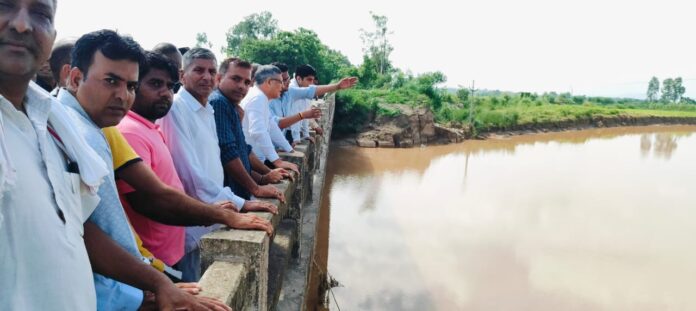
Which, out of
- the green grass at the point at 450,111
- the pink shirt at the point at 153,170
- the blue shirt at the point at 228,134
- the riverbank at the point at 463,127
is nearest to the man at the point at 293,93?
the blue shirt at the point at 228,134

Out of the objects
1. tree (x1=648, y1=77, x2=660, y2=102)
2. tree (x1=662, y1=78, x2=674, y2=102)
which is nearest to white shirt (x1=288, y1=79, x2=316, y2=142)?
tree (x1=662, y1=78, x2=674, y2=102)

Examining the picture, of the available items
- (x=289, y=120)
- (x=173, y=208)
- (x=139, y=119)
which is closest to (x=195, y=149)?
(x=139, y=119)

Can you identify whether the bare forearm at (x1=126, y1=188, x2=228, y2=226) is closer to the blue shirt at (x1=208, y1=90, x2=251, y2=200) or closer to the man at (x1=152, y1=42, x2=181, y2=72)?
the blue shirt at (x1=208, y1=90, x2=251, y2=200)

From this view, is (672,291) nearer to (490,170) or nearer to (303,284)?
(303,284)

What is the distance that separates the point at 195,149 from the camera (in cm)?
233

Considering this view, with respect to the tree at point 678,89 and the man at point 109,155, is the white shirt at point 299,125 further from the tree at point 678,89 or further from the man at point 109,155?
the tree at point 678,89

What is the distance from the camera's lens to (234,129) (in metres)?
2.73

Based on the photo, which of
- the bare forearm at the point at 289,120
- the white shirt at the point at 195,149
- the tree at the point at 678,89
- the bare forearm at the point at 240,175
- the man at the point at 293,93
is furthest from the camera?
the tree at the point at 678,89

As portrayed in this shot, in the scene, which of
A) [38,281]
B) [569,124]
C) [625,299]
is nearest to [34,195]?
[38,281]

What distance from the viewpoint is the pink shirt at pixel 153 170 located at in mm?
1833

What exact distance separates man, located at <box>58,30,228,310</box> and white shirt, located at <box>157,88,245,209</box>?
0.67 meters

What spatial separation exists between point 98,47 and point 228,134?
1.13 meters

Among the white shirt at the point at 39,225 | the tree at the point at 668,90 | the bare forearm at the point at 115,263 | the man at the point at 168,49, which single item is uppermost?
the tree at the point at 668,90

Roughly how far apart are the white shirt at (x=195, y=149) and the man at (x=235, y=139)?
17 centimetres
